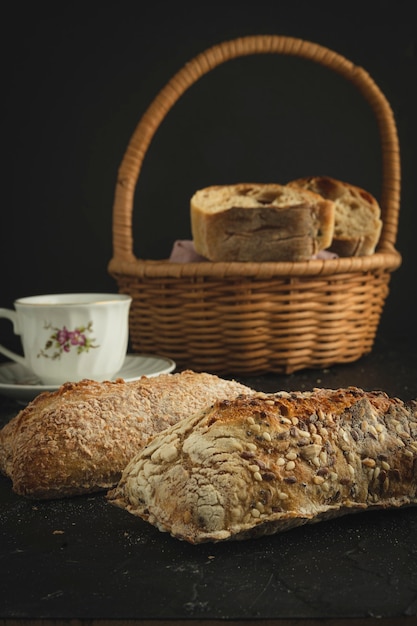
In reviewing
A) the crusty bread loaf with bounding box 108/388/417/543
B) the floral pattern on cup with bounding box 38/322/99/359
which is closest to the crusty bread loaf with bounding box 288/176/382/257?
the floral pattern on cup with bounding box 38/322/99/359

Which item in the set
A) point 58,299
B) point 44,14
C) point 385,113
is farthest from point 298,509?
point 44,14

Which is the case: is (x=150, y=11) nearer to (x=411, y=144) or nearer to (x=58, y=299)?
(x=411, y=144)

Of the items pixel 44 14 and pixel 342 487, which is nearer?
pixel 342 487

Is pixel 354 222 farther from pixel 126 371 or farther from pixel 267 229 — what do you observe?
pixel 126 371

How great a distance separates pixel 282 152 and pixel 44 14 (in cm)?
79

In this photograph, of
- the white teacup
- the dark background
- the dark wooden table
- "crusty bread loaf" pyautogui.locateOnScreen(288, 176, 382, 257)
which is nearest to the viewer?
the dark wooden table

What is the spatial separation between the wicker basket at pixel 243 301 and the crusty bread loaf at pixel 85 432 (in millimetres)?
586

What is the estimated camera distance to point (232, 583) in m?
0.83

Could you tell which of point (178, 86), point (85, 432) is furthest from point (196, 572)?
point (178, 86)

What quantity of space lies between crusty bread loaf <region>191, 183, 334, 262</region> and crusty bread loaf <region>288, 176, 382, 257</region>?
0.12 metres

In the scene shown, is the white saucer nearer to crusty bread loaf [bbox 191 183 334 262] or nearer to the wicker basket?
the wicker basket

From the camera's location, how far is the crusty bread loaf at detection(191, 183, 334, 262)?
1853mm

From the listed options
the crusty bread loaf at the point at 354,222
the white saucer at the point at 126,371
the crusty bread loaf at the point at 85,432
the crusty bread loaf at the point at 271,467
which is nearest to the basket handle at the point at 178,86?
the crusty bread loaf at the point at 354,222

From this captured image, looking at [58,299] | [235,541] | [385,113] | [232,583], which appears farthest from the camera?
[385,113]
